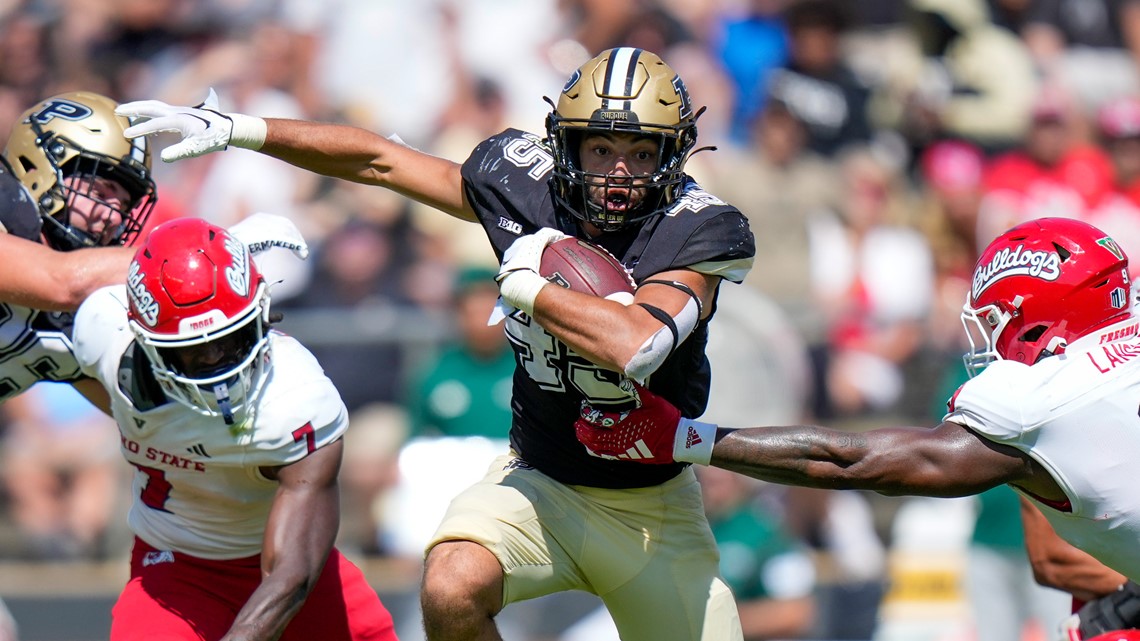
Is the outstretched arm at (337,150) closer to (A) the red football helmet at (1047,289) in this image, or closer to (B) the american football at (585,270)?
(B) the american football at (585,270)

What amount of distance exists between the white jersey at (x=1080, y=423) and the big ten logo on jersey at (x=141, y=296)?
2.25 metres

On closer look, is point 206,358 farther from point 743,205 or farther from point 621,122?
point 743,205

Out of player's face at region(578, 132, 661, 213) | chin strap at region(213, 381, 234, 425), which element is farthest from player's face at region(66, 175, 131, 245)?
player's face at region(578, 132, 661, 213)

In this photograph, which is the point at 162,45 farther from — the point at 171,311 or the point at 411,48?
the point at 171,311

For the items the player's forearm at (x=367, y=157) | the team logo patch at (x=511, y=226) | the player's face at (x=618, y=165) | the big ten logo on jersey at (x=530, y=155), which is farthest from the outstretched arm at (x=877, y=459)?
the player's forearm at (x=367, y=157)

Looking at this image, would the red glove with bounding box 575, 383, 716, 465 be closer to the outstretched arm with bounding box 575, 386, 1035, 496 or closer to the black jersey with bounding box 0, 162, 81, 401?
the outstretched arm with bounding box 575, 386, 1035, 496

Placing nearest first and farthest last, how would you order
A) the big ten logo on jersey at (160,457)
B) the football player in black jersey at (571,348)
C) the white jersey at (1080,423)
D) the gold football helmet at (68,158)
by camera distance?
the white jersey at (1080,423)
the football player in black jersey at (571,348)
the big ten logo on jersey at (160,457)
the gold football helmet at (68,158)

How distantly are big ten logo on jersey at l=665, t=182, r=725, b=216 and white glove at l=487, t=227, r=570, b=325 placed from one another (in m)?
0.39

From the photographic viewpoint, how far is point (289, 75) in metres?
9.62

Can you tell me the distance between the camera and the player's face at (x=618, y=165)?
4398 millimetres

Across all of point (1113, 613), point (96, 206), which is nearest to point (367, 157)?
point (96, 206)

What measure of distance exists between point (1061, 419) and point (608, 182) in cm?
145

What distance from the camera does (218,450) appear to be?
14.2 feet

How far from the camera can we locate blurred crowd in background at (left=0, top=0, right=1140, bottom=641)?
779 cm
